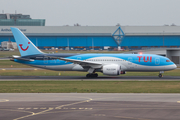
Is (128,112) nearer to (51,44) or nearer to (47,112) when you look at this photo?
(47,112)

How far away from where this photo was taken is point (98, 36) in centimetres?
16650

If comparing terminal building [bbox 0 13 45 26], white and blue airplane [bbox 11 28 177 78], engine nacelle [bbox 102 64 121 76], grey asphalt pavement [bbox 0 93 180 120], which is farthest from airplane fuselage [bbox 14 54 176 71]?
terminal building [bbox 0 13 45 26]

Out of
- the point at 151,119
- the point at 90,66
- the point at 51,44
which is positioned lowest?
the point at 151,119

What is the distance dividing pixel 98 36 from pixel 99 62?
123211 mm

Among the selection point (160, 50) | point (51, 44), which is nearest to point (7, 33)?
point (51, 44)

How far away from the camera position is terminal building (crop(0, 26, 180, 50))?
539 feet

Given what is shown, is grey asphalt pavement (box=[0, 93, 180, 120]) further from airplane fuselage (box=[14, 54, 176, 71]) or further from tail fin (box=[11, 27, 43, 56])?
tail fin (box=[11, 27, 43, 56])

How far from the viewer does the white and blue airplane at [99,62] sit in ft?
141

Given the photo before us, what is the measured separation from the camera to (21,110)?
1889cm

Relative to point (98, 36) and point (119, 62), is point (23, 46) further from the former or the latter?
point (98, 36)

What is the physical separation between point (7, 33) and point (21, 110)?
153 metres

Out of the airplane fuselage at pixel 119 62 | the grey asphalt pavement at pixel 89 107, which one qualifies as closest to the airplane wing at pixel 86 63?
the airplane fuselage at pixel 119 62

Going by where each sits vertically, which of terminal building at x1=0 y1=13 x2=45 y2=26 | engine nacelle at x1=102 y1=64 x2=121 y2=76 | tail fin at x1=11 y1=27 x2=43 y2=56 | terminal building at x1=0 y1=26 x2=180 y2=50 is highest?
terminal building at x1=0 y1=13 x2=45 y2=26

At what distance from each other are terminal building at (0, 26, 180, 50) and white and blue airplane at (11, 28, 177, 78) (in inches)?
4683
